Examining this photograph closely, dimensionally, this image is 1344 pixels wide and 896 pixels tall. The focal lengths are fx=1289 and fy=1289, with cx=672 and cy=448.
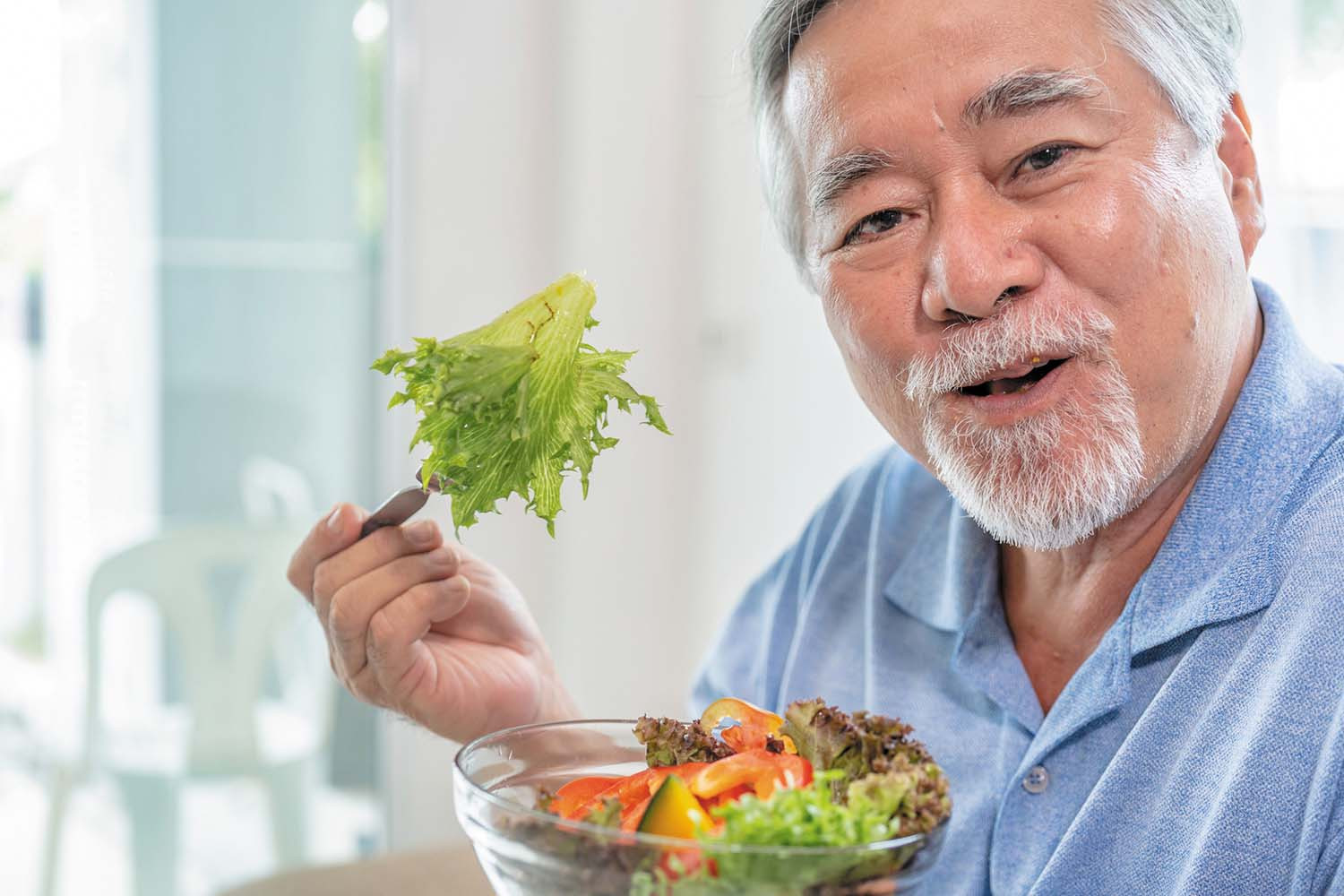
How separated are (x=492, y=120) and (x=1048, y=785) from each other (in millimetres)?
2450

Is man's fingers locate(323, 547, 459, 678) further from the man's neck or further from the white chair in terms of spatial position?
the white chair

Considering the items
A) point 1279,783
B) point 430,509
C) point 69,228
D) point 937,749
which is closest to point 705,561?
point 430,509

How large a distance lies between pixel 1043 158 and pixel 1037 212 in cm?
6

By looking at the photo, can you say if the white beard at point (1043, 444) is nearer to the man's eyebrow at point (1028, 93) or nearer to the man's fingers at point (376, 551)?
the man's eyebrow at point (1028, 93)

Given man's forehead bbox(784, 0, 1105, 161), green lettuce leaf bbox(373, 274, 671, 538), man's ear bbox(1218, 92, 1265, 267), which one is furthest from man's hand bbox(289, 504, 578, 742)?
man's ear bbox(1218, 92, 1265, 267)

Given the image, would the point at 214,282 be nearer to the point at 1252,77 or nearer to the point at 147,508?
the point at 147,508

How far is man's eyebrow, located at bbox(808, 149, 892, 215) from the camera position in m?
1.20

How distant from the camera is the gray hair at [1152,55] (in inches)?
46.3

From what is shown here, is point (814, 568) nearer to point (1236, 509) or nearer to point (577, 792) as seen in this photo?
point (1236, 509)

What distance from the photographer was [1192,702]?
1.11 meters

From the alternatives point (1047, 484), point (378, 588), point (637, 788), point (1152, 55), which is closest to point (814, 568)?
point (1047, 484)

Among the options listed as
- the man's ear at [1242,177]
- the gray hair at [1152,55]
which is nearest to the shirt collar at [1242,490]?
the man's ear at [1242,177]

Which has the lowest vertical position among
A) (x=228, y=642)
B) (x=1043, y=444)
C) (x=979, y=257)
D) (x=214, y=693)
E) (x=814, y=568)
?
(x=214, y=693)

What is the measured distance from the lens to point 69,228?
286 centimetres
